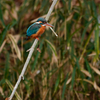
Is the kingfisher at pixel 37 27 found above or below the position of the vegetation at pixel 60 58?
above

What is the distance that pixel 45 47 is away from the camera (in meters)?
1.59

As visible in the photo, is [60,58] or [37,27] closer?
[37,27]

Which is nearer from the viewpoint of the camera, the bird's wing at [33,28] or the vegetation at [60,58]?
the bird's wing at [33,28]

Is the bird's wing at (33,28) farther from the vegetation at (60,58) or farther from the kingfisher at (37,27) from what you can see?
the vegetation at (60,58)

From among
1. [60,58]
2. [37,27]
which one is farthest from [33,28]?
[60,58]

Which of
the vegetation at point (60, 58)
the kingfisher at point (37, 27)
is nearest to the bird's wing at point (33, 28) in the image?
the kingfisher at point (37, 27)

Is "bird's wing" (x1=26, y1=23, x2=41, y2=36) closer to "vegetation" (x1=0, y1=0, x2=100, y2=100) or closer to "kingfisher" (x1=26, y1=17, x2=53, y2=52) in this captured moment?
"kingfisher" (x1=26, y1=17, x2=53, y2=52)

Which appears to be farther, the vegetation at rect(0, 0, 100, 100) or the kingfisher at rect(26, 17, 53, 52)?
the vegetation at rect(0, 0, 100, 100)

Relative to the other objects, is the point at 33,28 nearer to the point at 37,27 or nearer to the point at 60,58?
the point at 37,27

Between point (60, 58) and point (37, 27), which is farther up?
point (37, 27)

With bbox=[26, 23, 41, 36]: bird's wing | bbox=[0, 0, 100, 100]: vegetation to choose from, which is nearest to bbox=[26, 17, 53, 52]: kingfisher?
bbox=[26, 23, 41, 36]: bird's wing

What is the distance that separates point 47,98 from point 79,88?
32 centimetres

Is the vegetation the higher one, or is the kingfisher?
the kingfisher

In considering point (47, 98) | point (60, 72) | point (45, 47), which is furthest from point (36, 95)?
point (45, 47)
